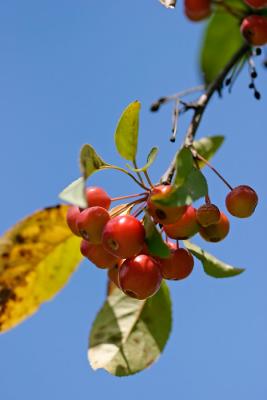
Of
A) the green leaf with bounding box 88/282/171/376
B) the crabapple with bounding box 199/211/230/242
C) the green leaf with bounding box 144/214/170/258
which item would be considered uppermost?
the green leaf with bounding box 144/214/170/258

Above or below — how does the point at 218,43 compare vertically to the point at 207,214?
above

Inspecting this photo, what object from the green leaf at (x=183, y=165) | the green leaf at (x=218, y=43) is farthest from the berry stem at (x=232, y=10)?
the green leaf at (x=183, y=165)

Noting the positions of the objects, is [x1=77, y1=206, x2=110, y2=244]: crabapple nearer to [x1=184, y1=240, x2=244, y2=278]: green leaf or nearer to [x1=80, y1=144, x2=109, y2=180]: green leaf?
[x1=80, y1=144, x2=109, y2=180]: green leaf

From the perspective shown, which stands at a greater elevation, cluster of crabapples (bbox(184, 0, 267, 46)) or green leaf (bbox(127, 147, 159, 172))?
cluster of crabapples (bbox(184, 0, 267, 46))

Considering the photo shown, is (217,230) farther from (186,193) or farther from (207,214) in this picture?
(186,193)

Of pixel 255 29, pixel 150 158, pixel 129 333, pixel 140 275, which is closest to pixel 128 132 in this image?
pixel 150 158

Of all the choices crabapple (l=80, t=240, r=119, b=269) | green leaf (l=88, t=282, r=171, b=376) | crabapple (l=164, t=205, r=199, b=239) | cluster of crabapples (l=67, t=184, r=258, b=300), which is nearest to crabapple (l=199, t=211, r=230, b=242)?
cluster of crabapples (l=67, t=184, r=258, b=300)
